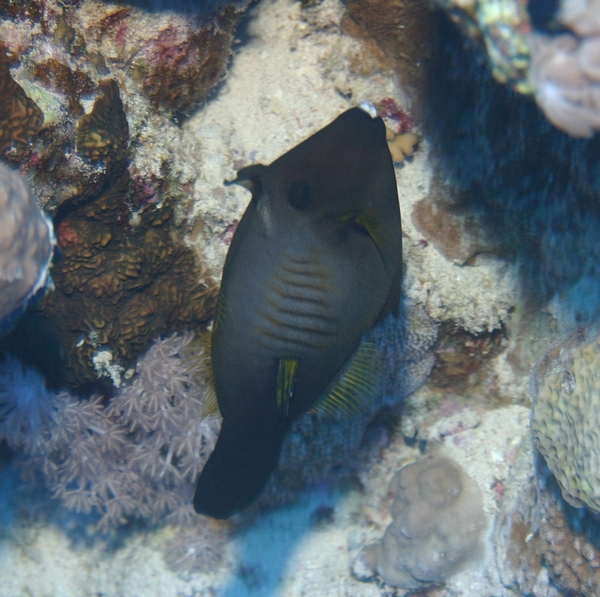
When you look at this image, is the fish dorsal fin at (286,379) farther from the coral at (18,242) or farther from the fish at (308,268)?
the coral at (18,242)

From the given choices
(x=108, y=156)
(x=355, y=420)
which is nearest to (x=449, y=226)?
(x=355, y=420)

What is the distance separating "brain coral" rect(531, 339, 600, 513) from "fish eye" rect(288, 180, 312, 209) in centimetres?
164

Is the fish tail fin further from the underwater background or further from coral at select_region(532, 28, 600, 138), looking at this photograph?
coral at select_region(532, 28, 600, 138)

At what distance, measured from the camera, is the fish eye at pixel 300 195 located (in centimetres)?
191

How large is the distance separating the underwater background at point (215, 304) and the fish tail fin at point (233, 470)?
0.23m

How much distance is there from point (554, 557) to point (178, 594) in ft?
10.2

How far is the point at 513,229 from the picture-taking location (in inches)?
122

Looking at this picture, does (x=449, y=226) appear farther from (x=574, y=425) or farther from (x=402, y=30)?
(x=574, y=425)

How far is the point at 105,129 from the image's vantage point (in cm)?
262

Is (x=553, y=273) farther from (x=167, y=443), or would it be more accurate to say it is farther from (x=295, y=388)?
(x=167, y=443)

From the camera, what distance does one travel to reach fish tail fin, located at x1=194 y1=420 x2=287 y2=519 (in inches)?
99.2

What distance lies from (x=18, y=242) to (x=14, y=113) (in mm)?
651

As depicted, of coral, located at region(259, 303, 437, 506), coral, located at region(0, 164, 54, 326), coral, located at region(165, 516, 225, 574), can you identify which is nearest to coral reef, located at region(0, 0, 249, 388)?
coral, located at region(0, 164, 54, 326)

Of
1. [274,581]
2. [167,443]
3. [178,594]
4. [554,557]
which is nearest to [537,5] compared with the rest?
[554,557]
